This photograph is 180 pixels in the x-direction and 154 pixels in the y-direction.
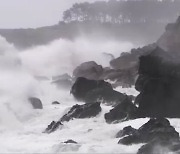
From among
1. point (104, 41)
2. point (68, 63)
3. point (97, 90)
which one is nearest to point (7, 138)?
point (97, 90)

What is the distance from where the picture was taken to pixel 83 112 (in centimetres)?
2144

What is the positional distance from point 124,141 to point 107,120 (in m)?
4.29

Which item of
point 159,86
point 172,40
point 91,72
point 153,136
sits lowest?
point 153,136

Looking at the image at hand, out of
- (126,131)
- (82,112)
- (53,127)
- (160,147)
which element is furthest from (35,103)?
(160,147)

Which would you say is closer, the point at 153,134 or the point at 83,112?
the point at 153,134

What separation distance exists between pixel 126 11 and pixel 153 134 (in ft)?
249

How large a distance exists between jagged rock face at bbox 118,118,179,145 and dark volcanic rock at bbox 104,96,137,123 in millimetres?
3305

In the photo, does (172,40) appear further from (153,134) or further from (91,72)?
(153,134)

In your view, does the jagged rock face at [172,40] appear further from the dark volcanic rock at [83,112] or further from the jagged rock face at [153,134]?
the jagged rock face at [153,134]

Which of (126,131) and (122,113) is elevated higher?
(122,113)

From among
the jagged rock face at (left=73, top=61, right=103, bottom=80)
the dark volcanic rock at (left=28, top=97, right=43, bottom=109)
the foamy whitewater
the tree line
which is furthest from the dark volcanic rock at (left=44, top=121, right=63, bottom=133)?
the tree line

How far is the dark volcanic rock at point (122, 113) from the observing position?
20.2 m

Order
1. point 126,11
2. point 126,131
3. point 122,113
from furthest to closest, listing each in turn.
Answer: point 126,11 < point 122,113 < point 126,131

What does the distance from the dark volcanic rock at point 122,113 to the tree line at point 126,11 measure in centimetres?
6925
